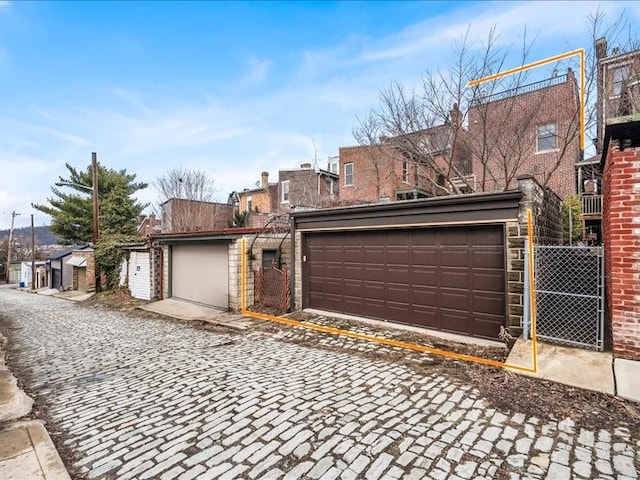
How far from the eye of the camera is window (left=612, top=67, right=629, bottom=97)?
9.71 m

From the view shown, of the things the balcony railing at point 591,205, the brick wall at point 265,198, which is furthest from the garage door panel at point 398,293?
the brick wall at point 265,198

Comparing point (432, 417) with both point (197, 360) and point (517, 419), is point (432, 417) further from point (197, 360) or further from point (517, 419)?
point (197, 360)

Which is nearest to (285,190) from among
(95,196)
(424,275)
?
(95,196)

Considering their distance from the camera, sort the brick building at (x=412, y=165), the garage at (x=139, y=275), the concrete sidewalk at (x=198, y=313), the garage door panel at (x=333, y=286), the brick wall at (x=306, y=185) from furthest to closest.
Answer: the brick wall at (x=306, y=185) < the garage at (x=139, y=275) < the brick building at (x=412, y=165) < the garage door panel at (x=333, y=286) < the concrete sidewalk at (x=198, y=313)

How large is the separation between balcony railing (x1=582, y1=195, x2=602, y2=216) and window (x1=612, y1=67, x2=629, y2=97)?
18.4 ft

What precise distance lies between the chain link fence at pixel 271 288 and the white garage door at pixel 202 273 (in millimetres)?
1088

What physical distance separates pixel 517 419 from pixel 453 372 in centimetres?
139

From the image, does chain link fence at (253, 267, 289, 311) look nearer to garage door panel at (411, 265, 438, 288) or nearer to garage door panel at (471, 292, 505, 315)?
garage door panel at (411, 265, 438, 288)

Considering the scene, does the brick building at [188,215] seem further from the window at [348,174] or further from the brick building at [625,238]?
the brick building at [625,238]

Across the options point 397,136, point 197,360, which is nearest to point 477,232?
point 197,360

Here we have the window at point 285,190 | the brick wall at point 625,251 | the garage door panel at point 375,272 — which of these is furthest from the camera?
the window at point 285,190

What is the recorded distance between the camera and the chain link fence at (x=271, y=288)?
966cm

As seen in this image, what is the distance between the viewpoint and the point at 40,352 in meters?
7.11

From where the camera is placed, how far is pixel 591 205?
15016 millimetres
